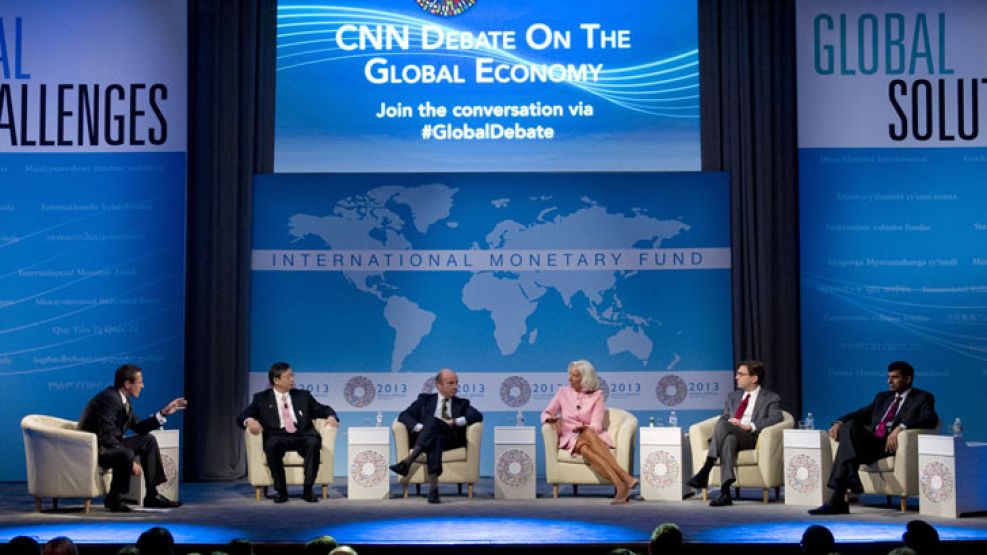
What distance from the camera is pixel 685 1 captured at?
9.88 m

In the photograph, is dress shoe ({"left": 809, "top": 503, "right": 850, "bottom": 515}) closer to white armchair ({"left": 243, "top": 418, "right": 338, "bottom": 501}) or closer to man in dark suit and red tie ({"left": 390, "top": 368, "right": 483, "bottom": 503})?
man in dark suit and red tie ({"left": 390, "top": 368, "right": 483, "bottom": 503})

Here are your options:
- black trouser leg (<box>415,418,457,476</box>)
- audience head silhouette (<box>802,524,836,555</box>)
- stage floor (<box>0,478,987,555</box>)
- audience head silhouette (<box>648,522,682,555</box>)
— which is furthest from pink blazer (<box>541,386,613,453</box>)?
audience head silhouette (<box>648,522,682,555</box>)

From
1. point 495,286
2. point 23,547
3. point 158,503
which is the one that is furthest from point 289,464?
point 23,547

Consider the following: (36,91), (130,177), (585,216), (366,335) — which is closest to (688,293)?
(585,216)

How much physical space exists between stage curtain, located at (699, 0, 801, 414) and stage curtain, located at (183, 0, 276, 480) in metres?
3.49

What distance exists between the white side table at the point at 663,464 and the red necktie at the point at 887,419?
1.24 m

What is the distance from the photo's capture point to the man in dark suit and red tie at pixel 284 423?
8172 mm

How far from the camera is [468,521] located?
711 cm

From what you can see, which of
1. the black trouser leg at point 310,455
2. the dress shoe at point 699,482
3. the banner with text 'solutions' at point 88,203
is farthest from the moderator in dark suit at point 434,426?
the banner with text 'solutions' at point 88,203

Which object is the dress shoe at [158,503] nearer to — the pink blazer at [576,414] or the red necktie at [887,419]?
the pink blazer at [576,414]

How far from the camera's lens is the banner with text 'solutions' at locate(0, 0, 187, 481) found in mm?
9672

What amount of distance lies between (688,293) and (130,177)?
14.4ft

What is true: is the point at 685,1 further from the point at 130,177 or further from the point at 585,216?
the point at 130,177

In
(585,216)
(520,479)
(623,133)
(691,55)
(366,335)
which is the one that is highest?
(691,55)
